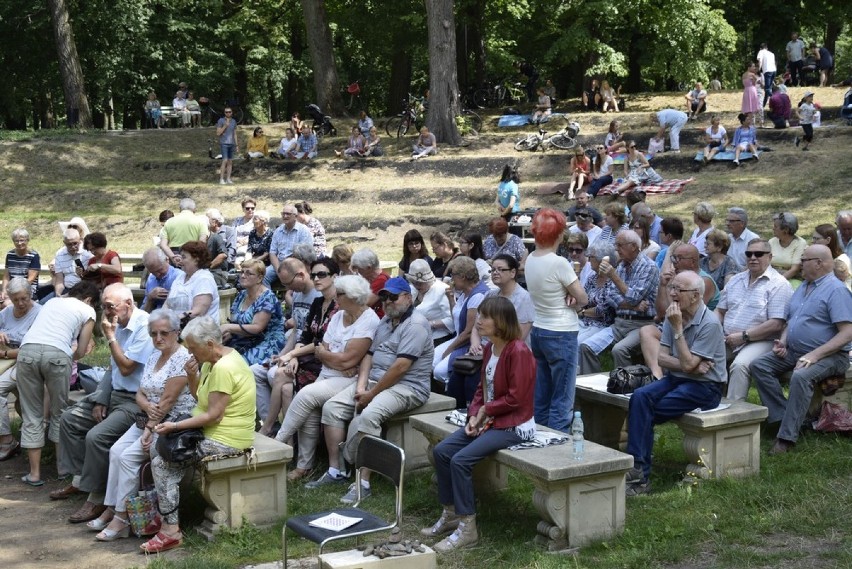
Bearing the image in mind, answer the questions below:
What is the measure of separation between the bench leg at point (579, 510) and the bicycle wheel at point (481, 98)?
24.3m

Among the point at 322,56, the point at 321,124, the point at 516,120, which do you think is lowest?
the point at 516,120

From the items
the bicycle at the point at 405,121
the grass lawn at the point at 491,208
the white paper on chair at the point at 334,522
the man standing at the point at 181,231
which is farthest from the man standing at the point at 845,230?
the bicycle at the point at 405,121

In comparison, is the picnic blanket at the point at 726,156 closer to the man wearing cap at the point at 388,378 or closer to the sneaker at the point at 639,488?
the man wearing cap at the point at 388,378

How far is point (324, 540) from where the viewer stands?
452 cm

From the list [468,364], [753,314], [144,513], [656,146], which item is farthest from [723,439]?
[656,146]

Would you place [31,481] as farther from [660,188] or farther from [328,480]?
[660,188]

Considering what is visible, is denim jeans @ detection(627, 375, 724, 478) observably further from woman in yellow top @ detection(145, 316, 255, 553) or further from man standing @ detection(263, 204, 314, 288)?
man standing @ detection(263, 204, 314, 288)

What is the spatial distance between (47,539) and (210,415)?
4.46 ft

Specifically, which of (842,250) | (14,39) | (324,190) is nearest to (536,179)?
(324,190)

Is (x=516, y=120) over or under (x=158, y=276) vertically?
over

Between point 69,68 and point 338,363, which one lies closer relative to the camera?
point 338,363

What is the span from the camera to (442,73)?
76.2ft

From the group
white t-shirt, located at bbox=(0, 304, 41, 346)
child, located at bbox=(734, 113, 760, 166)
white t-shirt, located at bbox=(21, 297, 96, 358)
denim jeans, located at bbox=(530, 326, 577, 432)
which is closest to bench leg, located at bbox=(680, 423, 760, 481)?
denim jeans, located at bbox=(530, 326, 577, 432)

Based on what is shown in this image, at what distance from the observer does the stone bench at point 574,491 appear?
512 centimetres
